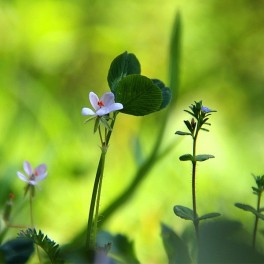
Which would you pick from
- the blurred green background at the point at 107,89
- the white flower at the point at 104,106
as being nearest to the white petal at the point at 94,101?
the white flower at the point at 104,106

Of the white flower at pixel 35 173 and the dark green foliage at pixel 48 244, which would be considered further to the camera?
the white flower at pixel 35 173

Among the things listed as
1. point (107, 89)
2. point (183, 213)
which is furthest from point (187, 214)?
point (107, 89)

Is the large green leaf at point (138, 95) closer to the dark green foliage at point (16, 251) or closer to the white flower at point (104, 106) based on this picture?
the white flower at point (104, 106)

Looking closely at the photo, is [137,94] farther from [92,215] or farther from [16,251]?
[16,251]

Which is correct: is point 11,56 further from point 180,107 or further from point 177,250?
point 177,250

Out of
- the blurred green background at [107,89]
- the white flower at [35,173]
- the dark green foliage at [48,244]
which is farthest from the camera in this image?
the blurred green background at [107,89]

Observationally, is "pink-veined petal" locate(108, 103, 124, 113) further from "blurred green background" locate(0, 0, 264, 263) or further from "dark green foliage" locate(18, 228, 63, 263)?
"blurred green background" locate(0, 0, 264, 263)

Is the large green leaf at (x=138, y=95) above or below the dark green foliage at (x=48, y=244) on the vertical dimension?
above
